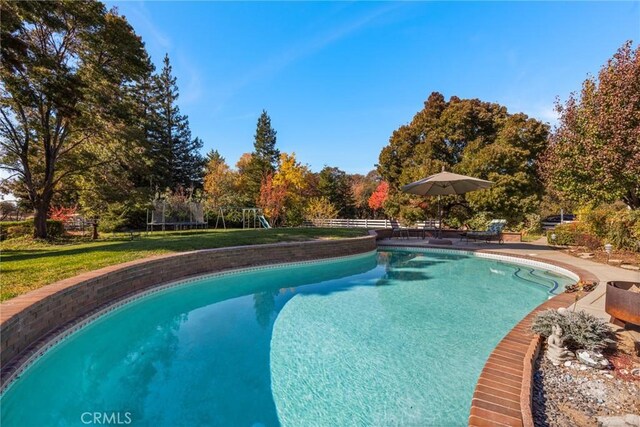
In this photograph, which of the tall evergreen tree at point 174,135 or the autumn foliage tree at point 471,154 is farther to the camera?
the tall evergreen tree at point 174,135

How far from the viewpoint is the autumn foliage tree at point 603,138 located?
914 centimetres

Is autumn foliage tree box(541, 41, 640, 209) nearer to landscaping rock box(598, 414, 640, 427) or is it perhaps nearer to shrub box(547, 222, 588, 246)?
shrub box(547, 222, 588, 246)

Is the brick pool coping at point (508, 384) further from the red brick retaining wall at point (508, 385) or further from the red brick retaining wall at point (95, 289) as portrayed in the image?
the red brick retaining wall at point (95, 289)

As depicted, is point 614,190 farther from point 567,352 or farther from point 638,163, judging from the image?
point 567,352

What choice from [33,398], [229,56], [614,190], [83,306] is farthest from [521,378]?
[229,56]

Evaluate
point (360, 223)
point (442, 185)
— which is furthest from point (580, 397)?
point (360, 223)

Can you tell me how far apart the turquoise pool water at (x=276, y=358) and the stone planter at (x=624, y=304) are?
1.57 metres

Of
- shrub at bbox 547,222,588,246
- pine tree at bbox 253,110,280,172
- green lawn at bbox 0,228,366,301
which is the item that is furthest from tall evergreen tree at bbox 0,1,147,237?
pine tree at bbox 253,110,280,172

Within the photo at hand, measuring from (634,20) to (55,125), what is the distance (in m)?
18.9

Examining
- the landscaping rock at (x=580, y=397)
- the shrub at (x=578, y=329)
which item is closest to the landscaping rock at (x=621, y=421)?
the landscaping rock at (x=580, y=397)

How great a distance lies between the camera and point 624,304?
11.8 ft

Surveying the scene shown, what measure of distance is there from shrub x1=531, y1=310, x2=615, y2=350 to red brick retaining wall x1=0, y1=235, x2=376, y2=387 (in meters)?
6.19

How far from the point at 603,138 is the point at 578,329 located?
925 cm

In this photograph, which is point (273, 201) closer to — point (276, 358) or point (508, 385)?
point (276, 358)
